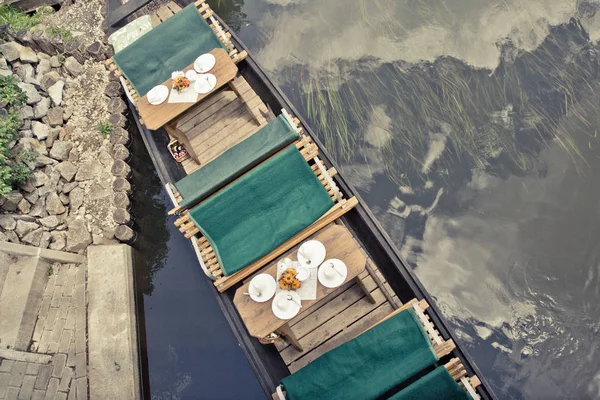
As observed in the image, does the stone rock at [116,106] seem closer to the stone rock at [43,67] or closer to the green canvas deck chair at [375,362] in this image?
the stone rock at [43,67]

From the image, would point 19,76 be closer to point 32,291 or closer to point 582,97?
point 32,291

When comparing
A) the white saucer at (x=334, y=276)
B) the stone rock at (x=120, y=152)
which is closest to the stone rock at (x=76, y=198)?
the stone rock at (x=120, y=152)

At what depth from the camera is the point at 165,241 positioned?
28.2 ft

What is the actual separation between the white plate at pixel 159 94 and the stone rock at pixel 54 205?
9.45ft

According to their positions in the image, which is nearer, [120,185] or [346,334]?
[346,334]

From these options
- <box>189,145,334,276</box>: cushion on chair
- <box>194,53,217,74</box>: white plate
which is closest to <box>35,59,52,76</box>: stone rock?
<box>194,53,217,74</box>: white plate

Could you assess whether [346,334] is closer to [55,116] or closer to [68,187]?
[68,187]

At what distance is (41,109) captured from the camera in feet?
30.2

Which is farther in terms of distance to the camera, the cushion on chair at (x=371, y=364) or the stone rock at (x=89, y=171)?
the stone rock at (x=89, y=171)

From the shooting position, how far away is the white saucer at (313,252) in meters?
5.91

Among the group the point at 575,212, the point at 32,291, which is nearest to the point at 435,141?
the point at 575,212

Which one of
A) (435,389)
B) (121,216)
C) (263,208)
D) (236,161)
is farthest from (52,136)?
(435,389)

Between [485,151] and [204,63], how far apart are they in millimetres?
5250

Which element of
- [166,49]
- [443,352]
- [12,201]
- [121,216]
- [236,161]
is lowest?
[443,352]
